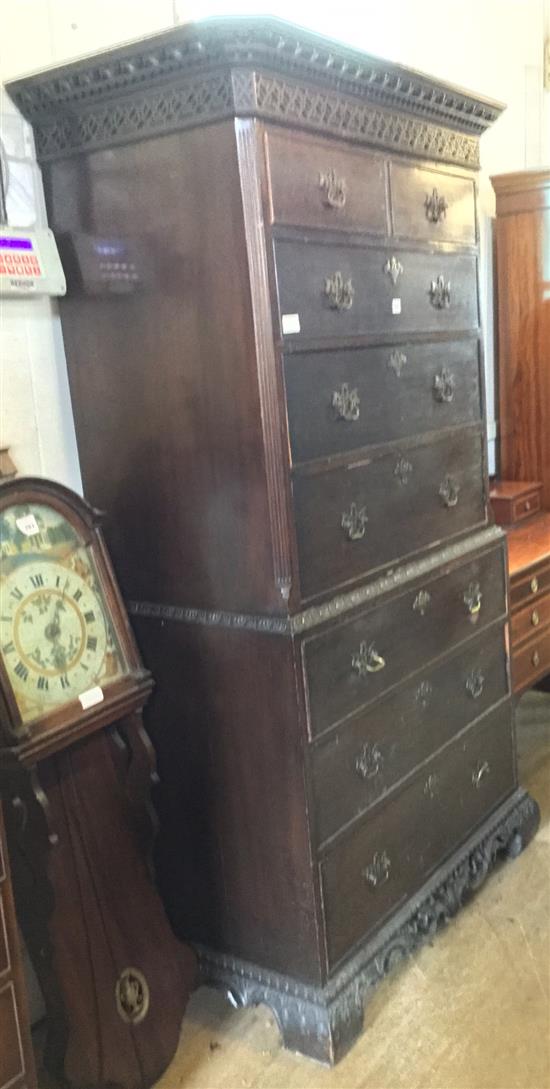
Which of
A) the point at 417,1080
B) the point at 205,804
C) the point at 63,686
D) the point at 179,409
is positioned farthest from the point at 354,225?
the point at 417,1080

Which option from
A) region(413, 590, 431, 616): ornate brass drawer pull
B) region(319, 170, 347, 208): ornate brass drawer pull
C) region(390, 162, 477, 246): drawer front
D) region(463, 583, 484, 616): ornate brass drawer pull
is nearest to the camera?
region(319, 170, 347, 208): ornate brass drawer pull

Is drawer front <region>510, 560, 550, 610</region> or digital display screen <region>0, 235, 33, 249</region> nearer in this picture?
digital display screen <region>0, 235, 33, 249</region>

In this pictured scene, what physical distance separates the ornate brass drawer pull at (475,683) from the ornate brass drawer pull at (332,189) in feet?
3.71

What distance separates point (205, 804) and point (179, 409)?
30.6 inches

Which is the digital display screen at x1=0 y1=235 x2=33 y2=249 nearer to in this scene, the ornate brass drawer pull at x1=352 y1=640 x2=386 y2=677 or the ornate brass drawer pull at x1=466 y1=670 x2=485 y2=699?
the ornate brass drawer pull at x1=352 y1=640 x2=386 y2=677

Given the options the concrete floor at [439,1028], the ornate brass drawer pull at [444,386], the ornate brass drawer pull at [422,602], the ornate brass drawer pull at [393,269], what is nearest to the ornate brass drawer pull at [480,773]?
the concrete floor at [439,1028]

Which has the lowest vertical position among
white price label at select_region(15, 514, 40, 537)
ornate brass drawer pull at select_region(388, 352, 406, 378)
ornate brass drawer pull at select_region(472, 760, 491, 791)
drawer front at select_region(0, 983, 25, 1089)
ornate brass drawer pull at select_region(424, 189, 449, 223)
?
ornate brass drawer pull at select_region(472, 760, 491, 791)

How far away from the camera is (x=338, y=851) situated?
1.81 m

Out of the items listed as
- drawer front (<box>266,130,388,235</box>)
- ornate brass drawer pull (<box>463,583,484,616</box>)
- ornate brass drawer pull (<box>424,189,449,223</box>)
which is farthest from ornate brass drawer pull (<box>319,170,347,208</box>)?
ornate brass drawer pull (<box>463,583,484,616</box>)

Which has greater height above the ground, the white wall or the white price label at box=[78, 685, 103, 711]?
the white wall

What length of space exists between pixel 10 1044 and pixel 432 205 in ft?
5.65

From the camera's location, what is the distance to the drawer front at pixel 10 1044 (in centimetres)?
131

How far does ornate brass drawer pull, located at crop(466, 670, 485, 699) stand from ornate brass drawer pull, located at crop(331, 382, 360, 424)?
78 cm

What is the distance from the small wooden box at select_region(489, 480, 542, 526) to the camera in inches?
119
